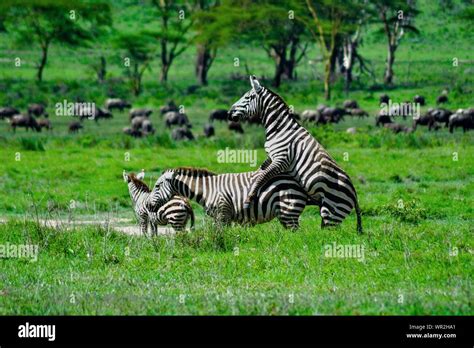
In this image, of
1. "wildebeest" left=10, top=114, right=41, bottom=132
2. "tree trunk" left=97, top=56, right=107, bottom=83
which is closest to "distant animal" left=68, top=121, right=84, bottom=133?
"wildebeest" left=10, top=114, right=41, bottom=132

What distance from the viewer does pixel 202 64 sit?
162ft

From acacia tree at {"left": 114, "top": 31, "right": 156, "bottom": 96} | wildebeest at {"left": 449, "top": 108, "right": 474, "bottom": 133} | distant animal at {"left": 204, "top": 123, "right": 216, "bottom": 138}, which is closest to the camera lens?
wildebeest at {"left": 449, "top": 108, "right": 474, "bottom": 133}

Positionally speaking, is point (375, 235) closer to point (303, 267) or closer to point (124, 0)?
point (303, 267)

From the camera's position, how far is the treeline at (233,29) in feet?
148

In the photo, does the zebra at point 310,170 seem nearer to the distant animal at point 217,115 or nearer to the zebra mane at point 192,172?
the zebra mane at point 192,172

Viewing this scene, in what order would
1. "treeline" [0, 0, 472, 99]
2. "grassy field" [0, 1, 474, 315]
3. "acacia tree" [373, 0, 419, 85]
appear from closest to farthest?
"grassy field" [0, 1, 474, 315] → "acacia tree" [373, 0, 419, 85] → "treeline" [0, 0, 472, 99]

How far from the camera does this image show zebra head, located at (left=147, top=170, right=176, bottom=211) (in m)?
13.3

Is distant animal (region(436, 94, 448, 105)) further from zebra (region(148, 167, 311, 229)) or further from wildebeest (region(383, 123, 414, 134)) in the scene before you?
zebra (region(148, 167, 311, 229))

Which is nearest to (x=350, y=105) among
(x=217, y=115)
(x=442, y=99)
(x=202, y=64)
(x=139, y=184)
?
(x=442, y=99)

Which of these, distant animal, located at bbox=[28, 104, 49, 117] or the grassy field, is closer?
the grassy field
